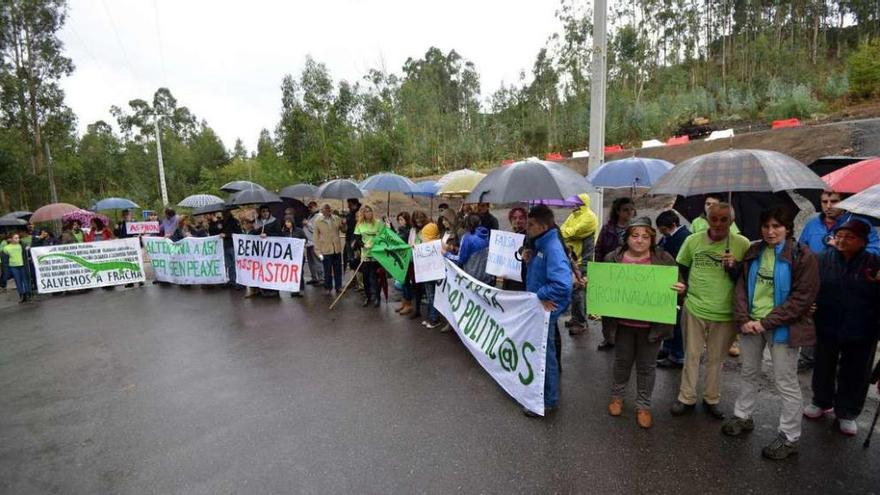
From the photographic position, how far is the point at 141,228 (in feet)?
46.0

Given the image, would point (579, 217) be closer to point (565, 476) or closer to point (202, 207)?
point (565, 476)

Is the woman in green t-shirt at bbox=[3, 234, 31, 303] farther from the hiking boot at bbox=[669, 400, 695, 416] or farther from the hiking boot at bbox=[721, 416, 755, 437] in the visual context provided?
the hiking boot at bbox=[721, 416, 755, 437]

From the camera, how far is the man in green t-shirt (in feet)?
11.4

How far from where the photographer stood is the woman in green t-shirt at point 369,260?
7.93 meters

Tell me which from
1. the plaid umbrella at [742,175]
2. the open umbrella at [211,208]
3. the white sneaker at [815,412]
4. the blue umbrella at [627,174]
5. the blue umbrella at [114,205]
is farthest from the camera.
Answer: the blue umbrella at [114,205]

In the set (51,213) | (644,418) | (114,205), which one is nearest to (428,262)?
(644,418)

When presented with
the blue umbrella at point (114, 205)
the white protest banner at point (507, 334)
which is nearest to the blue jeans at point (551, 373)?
the white protest banner at point (507, 334)

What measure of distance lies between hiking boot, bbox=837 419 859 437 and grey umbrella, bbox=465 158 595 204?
2678 mm

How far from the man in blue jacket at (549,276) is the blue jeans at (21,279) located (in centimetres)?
1211

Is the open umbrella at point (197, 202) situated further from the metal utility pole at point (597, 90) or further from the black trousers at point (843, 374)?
the black trousers at point (843, 374)

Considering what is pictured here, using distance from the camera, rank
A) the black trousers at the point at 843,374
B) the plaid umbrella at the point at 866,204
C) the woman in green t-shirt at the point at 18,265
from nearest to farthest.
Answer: the plaid umbrella at the point at 866,204
the black trousers at the point at 843,374
the woman in green t-shirt at the point at 18,265

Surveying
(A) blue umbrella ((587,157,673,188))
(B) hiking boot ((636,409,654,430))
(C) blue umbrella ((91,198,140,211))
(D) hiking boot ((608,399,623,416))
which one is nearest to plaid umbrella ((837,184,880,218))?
(B) hiking boot ((636,409,654,430))

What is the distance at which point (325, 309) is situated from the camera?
7.82m

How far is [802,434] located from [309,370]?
4799mm
